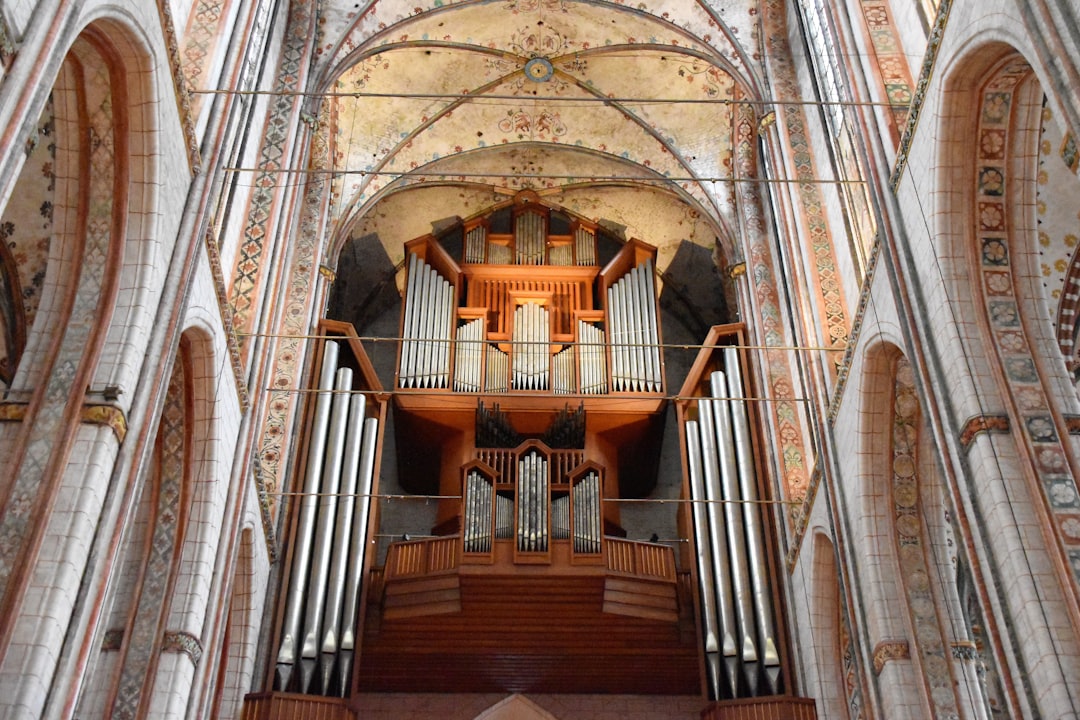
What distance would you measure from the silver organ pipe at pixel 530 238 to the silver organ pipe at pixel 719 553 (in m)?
4.84

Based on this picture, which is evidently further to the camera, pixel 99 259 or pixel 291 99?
pixel 291 99

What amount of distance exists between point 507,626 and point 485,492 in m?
1.71

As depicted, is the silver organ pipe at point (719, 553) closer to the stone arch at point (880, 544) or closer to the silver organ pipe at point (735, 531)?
the silver organ pipe at point (735, 531)

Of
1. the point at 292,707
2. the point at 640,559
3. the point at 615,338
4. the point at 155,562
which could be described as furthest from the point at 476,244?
the point at 155,562

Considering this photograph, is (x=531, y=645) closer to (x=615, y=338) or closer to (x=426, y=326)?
(x=615, y=338)

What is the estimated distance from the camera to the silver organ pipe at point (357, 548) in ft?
46.1

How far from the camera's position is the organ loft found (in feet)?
47.0

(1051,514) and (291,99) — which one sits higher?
(291,99)

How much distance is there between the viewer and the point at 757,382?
16.3 metres

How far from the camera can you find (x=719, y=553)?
15047mm

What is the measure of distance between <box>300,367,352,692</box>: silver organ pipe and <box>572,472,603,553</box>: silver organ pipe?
10.0 ft

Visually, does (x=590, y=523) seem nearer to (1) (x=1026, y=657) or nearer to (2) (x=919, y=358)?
(2) (x=919, y=358)

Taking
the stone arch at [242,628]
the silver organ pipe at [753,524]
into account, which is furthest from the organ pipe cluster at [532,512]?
the stone arch at [242,628]

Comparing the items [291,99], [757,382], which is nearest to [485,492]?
[757,382]
